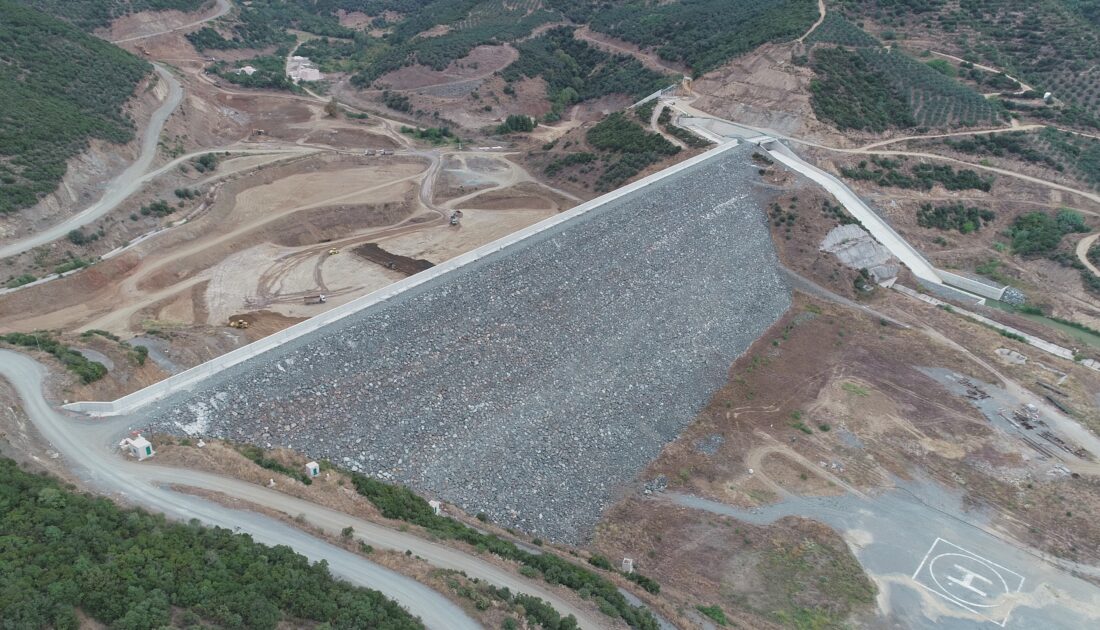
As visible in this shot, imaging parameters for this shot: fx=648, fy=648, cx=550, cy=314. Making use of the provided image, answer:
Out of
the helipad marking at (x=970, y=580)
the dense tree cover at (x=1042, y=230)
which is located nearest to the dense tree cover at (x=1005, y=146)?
the dense tree cover at (x=1042, y=230)

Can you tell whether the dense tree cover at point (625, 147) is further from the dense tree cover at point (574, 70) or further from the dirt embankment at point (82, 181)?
the dirt embankment at point (82, 181)

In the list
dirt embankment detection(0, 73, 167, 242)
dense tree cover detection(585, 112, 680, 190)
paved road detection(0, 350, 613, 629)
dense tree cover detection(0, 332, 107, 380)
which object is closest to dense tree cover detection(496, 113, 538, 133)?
dense tree cover detection(585, 112, 680, 190)

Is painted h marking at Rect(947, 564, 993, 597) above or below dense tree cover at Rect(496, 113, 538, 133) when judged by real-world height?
below

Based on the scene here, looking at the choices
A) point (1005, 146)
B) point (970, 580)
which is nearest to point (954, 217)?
point (1005, 146)

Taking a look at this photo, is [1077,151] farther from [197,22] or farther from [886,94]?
[197,22]

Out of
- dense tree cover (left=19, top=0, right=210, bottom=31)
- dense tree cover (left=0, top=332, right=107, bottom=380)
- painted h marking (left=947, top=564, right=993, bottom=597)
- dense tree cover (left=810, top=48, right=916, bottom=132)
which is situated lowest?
painted h marking (left=947, top=564, right=993, bottom=597)

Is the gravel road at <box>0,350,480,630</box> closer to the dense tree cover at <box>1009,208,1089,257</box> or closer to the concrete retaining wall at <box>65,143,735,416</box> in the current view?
the concrete retaining wall at <box>65,143,735,416</box>
